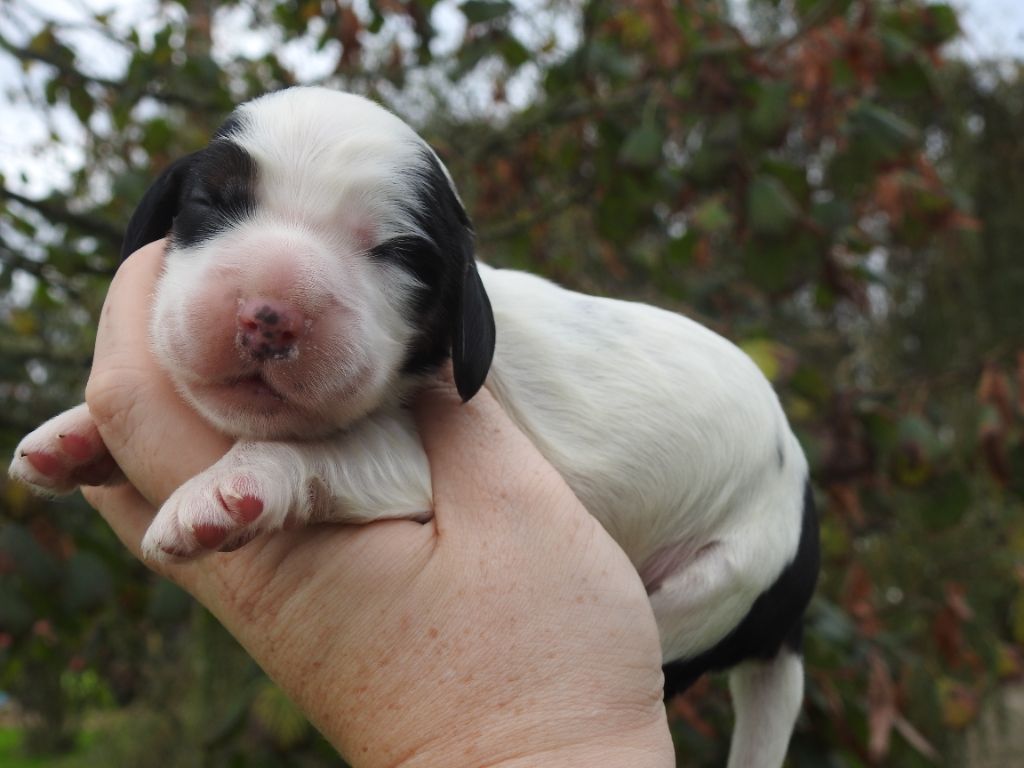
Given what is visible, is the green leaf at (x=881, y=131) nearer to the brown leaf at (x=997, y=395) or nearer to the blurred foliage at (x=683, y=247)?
the blurred foliage at (x=683, y=247)

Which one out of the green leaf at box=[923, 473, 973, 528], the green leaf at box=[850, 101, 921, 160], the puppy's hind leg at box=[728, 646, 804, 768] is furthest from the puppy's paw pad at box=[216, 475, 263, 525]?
the green leaf at box=[923, 473, 973, 528]

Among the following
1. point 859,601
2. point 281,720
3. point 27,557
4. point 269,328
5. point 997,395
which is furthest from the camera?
point 859,601

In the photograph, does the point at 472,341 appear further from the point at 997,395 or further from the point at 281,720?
the point at 997,395

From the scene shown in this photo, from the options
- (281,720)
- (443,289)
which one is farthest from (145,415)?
(281,720)

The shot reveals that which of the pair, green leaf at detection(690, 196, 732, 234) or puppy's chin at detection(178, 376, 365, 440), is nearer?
puppy's chin at detection(178, 376, 365, 440)

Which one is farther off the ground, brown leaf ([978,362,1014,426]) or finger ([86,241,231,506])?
finger ([86,241,231,506])

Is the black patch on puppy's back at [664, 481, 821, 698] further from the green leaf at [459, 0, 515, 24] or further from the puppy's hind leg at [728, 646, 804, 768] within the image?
the green leaf at [459, 0, 515, 24]

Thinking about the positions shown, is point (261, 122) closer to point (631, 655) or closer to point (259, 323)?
point (259, 323)
